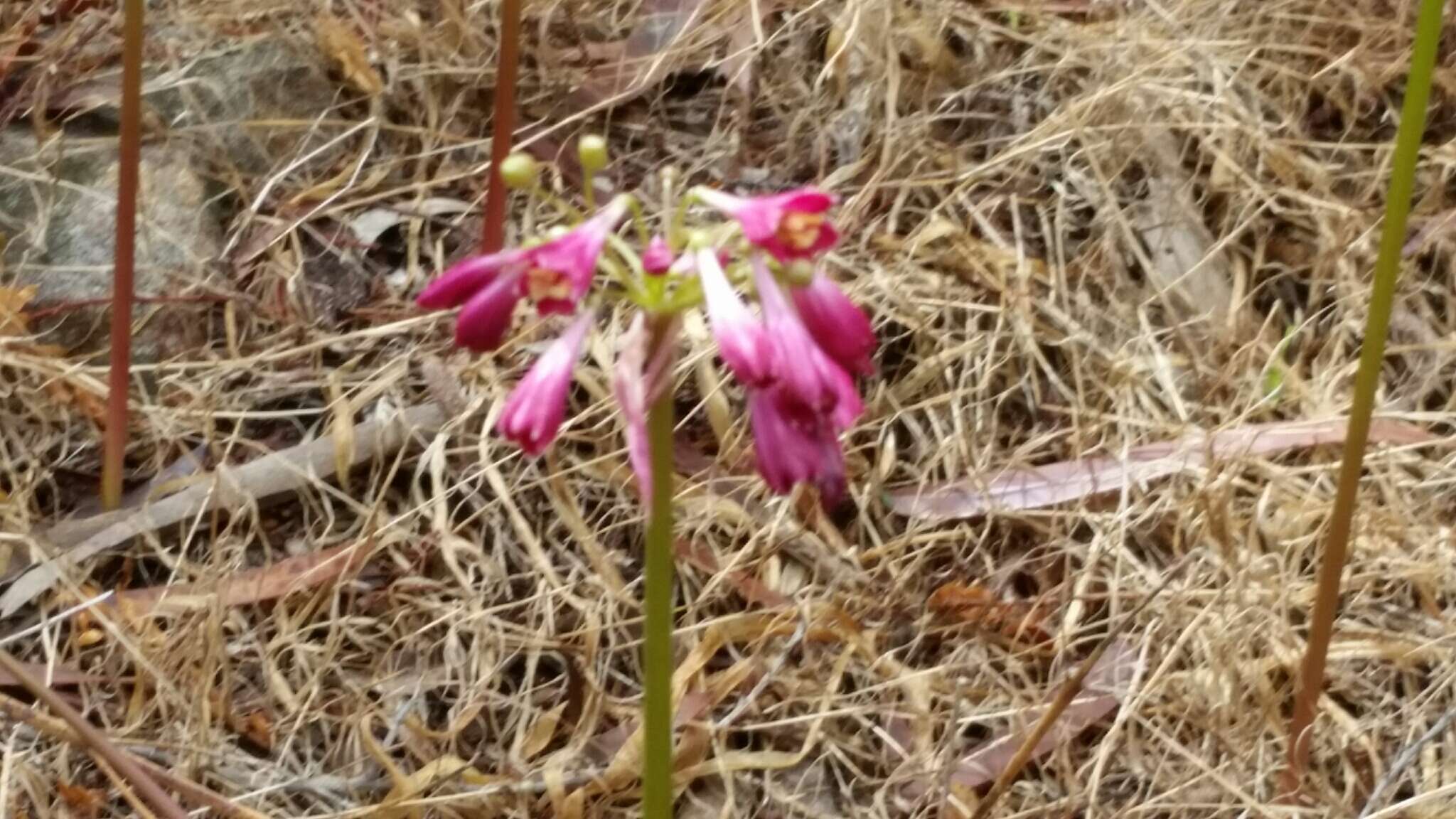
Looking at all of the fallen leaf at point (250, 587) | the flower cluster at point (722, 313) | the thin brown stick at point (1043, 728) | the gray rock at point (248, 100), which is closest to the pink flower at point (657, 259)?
the flower cluster at point (722, 313)

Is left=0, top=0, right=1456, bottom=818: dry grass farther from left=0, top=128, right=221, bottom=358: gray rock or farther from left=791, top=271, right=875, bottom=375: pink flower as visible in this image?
left=791, top=271, right=875, bottom=375: pink flower

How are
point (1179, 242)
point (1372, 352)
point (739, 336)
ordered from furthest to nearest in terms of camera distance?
point (1179, 242) → point (1372, 352) → point (739, 336)

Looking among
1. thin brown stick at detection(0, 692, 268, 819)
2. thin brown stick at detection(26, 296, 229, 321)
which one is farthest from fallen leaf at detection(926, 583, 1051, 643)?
thin brown stick at detection(26, 296, 229, 321)

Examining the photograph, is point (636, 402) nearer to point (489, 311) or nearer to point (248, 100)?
point (489, 311)

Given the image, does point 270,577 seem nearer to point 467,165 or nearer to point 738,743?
point 738,743

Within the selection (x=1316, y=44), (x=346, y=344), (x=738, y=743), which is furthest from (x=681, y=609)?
(x=1316, y=44)

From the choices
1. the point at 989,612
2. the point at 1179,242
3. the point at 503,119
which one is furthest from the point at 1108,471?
the point at 503,119
